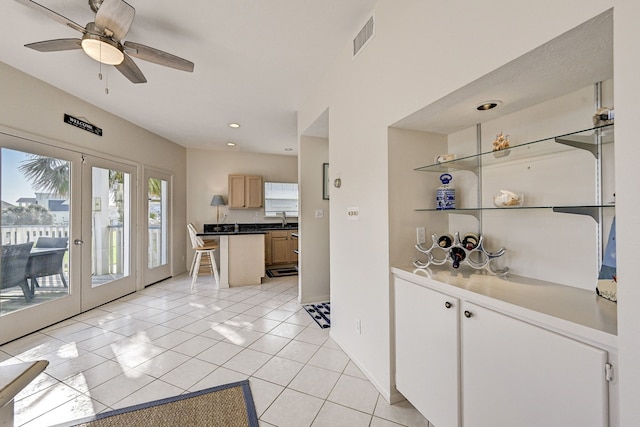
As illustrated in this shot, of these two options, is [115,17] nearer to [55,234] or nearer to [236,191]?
[55,234]

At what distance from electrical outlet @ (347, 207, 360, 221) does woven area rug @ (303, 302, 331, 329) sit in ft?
4.62

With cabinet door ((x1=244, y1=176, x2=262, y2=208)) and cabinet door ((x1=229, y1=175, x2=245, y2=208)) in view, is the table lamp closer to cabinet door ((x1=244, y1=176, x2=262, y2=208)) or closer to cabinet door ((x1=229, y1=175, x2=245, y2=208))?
cabinet door ((x1=229, y1=175, x2=245, y2=208))

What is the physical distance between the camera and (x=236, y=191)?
597 centimetres

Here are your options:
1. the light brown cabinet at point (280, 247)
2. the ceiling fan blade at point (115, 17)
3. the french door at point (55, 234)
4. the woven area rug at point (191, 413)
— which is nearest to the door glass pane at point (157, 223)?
the french door at point (55, 234)

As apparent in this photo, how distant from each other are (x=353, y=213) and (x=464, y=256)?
0.89 m

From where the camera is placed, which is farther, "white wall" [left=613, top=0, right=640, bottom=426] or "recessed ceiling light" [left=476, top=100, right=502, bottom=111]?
"recessed ceiling light" [left=476, top=100, right=502, bottom=111]

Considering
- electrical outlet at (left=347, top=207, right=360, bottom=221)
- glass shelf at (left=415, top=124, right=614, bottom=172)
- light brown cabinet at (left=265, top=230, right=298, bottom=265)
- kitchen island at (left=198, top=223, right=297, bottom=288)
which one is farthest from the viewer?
light brown cabinet at (left=265, top=230, right=298, bottom=265)

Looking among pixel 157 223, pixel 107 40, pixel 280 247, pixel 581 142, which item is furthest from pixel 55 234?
pixel 581 142

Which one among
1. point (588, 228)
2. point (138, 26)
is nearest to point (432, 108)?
point (588, 228)

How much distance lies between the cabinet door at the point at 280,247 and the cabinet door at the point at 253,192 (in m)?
0.86

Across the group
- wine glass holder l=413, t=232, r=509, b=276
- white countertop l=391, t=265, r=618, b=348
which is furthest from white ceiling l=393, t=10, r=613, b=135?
white countertop l=391, t=265, r=618, b=348

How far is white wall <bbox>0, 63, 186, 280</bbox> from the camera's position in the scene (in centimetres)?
256

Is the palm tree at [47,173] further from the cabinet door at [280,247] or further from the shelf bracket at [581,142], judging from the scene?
the shelf bracket at [581,142]

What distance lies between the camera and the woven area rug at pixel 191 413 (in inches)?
60.7
